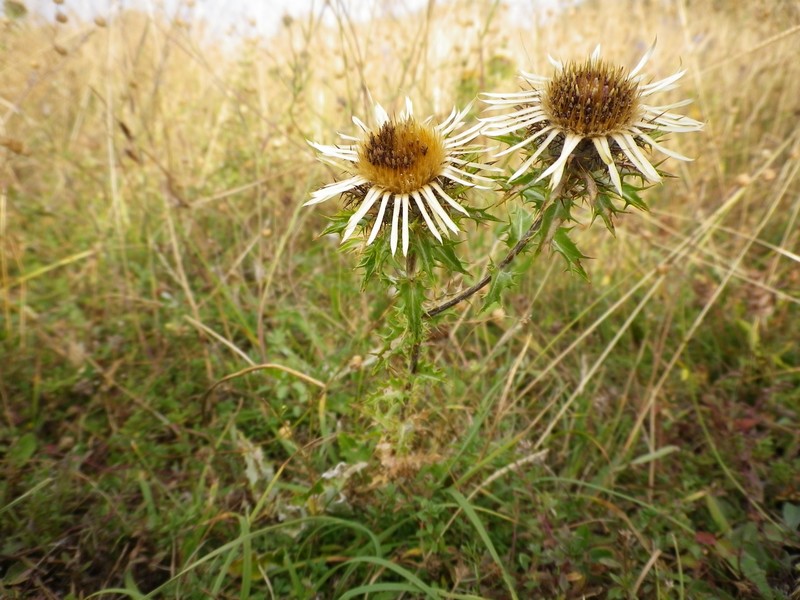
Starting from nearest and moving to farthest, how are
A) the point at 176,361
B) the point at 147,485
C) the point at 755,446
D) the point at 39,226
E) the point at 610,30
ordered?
the point at 147,485, the point at 755,446, the point at 176,361, the point at 39,226, the point at 610,30

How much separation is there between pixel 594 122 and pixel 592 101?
5 centimetres

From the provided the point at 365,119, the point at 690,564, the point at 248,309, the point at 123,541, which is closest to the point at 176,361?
the point at 248,309

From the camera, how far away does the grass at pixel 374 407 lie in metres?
1.43

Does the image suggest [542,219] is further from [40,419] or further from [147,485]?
[40,419]

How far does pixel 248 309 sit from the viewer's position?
7.59ft

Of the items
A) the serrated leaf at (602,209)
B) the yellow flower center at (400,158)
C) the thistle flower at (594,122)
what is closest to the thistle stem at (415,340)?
the yellow flower center at (400,158)

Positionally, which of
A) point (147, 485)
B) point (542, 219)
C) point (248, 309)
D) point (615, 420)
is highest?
point (542, 219)

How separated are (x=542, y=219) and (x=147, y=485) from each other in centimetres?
152

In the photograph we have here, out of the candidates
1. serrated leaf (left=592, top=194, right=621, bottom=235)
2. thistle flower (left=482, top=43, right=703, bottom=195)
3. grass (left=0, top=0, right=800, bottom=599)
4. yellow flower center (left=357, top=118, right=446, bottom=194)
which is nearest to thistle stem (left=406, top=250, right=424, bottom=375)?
grass (left=0, top=0, right=800, bottom=599)

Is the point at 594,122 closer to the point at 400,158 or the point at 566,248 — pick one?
the point at 566,248

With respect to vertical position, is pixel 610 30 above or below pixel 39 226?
above

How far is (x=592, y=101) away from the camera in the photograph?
1.11 m

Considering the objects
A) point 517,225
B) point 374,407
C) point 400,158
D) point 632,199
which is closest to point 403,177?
point 400,158

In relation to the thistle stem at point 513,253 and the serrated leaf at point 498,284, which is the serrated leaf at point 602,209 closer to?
the thistle stem at point 513,253
